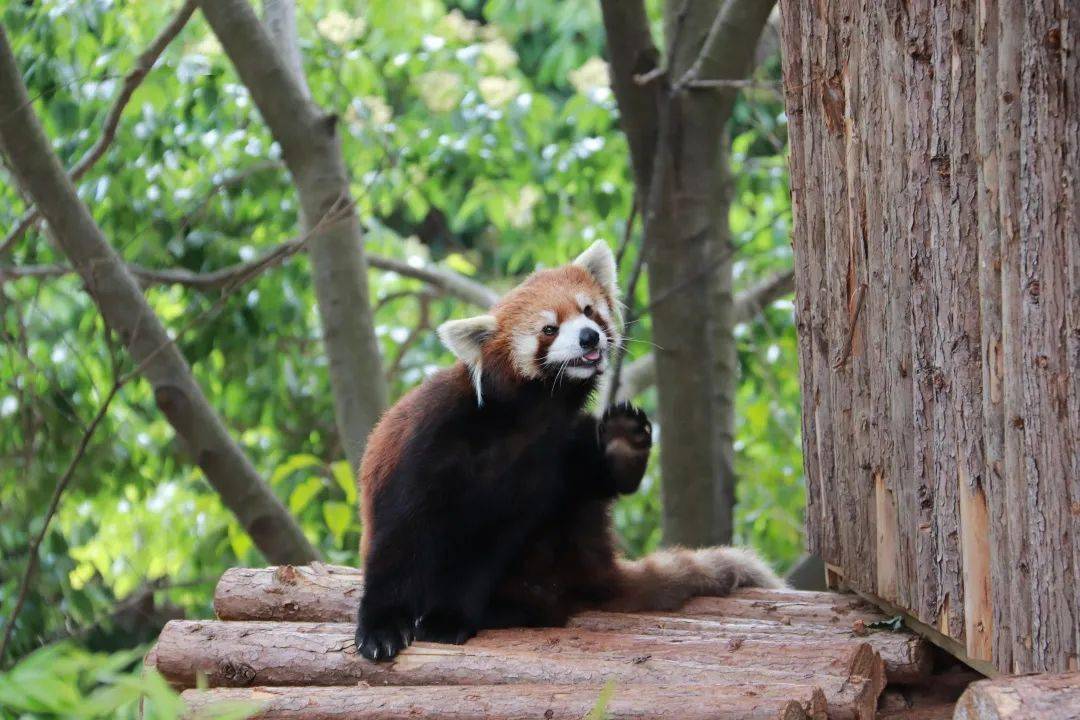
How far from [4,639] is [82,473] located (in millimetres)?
1120

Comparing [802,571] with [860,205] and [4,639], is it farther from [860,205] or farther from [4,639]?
[4,639]

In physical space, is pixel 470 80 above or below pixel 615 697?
above

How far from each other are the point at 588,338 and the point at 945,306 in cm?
114

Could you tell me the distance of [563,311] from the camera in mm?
3432

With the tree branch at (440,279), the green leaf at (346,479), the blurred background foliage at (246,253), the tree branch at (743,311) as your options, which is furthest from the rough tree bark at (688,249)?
the green leaf at (346,479)

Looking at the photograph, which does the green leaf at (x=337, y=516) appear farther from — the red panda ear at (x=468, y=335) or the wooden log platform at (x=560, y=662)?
the red panda ear at (x=468, y=335)

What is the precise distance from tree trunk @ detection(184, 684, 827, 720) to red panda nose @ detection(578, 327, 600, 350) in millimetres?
1007

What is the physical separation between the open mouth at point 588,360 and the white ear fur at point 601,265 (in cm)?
40

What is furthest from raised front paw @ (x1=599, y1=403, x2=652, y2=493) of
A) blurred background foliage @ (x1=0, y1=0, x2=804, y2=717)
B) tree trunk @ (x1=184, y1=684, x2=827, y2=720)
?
blurred background foliage @ (x1=0, y1=0, x2=804, y2=717)

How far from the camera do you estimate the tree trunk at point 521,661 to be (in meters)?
2.59

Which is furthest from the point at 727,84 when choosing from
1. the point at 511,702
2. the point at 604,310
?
the point at 511,702

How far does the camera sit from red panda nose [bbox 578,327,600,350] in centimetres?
331

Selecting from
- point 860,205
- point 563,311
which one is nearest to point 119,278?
point 563,311

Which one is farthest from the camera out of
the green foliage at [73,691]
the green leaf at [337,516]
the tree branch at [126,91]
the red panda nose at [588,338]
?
the green leaf at [337,516]
